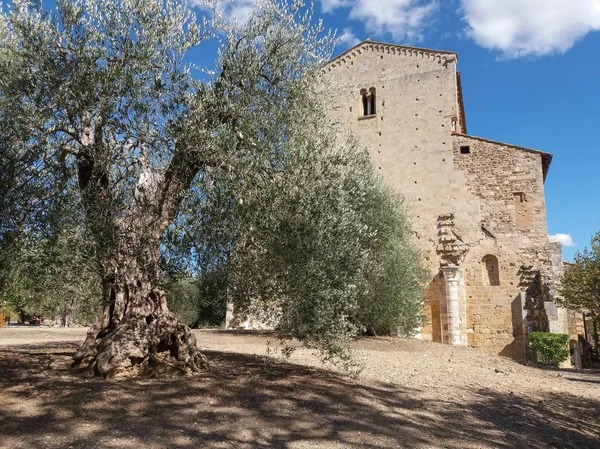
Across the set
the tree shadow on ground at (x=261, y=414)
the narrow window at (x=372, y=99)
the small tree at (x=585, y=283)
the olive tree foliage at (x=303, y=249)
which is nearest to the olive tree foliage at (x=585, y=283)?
the small tree at (x=585, y=283)

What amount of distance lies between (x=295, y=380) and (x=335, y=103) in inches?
211

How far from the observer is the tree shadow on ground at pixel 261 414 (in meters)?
5.12

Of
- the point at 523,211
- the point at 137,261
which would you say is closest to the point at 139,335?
the point at 137,261

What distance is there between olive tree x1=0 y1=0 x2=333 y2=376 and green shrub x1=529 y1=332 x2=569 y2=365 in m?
15.6

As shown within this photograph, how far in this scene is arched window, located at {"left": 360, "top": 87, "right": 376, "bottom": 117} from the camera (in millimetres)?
26578

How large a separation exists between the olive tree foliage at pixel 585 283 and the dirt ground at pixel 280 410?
594cm

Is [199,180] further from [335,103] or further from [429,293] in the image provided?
[429,293]

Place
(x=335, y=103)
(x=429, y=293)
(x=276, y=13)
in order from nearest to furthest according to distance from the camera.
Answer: (x=276, y=13) < (x=335, y=103) < (x=429, y=293)

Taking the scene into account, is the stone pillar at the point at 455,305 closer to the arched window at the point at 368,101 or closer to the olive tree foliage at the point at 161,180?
A: the arched window at the point at 368,101

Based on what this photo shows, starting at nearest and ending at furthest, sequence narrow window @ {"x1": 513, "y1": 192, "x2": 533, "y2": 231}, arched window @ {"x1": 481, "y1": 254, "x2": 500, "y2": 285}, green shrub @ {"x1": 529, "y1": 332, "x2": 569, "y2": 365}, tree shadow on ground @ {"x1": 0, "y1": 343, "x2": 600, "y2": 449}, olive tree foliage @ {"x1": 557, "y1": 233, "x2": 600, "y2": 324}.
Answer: tree shadow on ground @ {"x1": 0, "y1": 343, "x2": 600, "y2": 449} → olive tree foliage @ {"x1": 557, "y1": 233, "x2": 600, "y2": 324} → green shrub @ {"x1": 529, "y1": 332, "x2": 569, "y2": 365} → narrow window @ {"x1": 513, "y1": 192, "x2": 533, "y2": 231} → arched window @ {"x1": 481, "y1": 254, "x2": 500, "y2": 285}

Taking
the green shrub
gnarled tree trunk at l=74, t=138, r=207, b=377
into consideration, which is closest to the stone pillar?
the green shrub

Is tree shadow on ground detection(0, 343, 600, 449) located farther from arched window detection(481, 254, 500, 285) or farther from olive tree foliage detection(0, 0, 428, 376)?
arched window detection(481, 254, 500, 285)

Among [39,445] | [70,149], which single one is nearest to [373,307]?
[70,149]

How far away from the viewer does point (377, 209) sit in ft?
55.5
